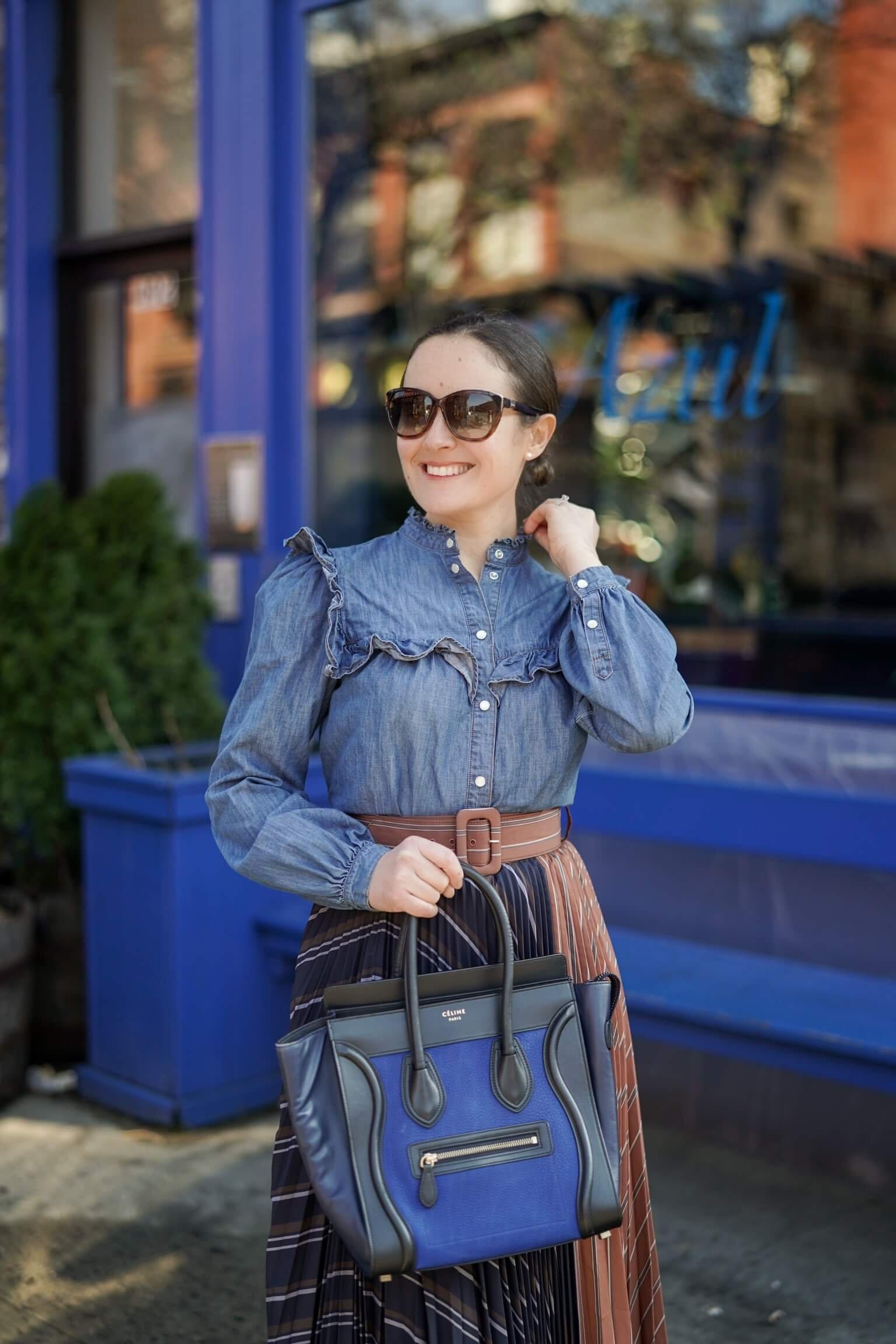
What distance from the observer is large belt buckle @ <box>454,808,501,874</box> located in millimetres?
1923

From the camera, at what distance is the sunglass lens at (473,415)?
1.92 m

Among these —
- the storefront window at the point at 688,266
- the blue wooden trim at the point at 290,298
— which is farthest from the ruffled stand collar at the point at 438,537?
the storefront window at the point at 688,266

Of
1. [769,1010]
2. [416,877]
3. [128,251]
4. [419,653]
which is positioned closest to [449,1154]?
[416,877]

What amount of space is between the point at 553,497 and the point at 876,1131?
241cm

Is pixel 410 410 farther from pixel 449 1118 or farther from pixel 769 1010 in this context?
pixel 769 1010

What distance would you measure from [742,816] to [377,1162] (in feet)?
7.49

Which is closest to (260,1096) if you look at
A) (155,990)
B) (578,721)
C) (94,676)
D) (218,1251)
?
(155,990)

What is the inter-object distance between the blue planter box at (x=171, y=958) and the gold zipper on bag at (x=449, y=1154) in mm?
2140

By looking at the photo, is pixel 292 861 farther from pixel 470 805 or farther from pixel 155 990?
pixel 155 990

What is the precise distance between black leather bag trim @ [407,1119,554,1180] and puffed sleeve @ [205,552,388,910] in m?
0.33

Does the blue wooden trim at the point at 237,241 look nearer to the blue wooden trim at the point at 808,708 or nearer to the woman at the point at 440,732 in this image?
the blue wooden trim at the point at 808,708

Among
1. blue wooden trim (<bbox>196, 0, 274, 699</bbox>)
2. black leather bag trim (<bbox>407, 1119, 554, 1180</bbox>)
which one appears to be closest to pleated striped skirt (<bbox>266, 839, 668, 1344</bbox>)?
black leather bag trim (<bbox>407, 1119, 554, 1180</bbox>)

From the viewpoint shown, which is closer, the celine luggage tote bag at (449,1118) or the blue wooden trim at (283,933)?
the celine luggage tote bag at (449,1118)

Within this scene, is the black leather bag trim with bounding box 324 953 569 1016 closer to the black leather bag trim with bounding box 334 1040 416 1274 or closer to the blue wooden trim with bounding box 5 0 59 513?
the black leather bag trim with bounding box 334 1040 416 1274
